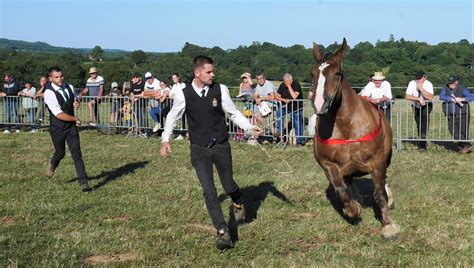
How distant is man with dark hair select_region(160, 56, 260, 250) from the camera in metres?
5.73

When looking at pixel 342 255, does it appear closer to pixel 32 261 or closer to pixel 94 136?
pixel 32 261

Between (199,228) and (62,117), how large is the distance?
319 centimetres

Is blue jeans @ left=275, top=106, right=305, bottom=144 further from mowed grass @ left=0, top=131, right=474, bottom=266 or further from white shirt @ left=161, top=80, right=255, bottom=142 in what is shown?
white shirt @ left=161, top=80, right=255, bottom=142

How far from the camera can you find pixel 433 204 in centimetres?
762

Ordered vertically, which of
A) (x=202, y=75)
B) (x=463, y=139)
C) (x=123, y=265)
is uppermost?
(x=202, y=75)

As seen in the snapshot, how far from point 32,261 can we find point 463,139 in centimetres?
→ 1029

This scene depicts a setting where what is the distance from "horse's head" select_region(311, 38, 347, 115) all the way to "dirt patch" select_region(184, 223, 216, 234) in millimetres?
2142

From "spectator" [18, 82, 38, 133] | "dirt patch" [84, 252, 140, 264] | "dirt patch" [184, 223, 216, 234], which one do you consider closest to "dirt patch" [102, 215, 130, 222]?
"dirt patch" [184, 223, 216, 234]

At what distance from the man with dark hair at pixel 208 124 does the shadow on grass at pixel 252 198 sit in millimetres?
636

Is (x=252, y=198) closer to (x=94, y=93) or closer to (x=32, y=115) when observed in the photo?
(x=94, y=93)

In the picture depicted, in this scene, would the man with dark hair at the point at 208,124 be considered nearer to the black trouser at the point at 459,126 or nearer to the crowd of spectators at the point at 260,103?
the crowd of spectators at the point at 260,103

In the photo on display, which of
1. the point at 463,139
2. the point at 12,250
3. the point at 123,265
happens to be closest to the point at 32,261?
the point at 12,250

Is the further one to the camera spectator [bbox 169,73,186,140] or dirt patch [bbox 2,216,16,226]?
spectator [bbox 169,73,186,140]

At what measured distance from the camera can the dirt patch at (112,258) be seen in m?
5.56
